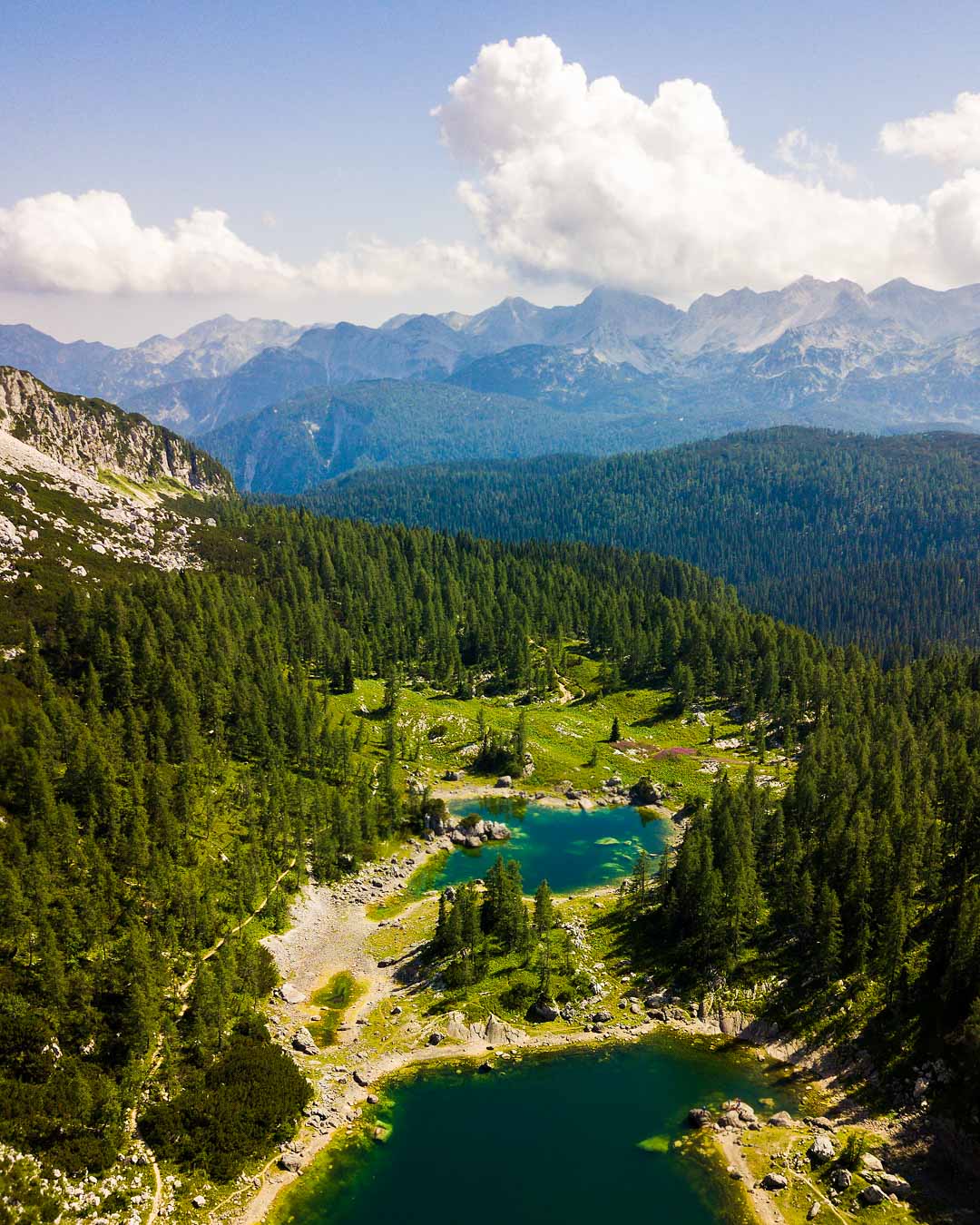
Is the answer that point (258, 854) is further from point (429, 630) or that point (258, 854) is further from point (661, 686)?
point (661, 686)

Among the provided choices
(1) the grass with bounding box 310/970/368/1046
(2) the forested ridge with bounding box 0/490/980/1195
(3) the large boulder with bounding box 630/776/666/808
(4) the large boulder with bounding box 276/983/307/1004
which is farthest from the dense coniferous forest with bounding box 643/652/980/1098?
(4) the large boulder with bounding box 276/983/307/1004

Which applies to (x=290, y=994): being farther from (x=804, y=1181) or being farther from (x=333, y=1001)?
(x=804, y=1181)

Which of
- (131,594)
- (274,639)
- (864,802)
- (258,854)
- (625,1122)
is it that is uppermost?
(131,594)

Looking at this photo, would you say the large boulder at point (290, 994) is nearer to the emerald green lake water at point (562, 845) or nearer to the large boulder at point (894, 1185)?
the emerald green lake water at point (562, 845)

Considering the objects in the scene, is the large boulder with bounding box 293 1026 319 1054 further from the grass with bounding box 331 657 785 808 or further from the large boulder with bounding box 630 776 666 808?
the large boulder with bounding box 630 776 666 808

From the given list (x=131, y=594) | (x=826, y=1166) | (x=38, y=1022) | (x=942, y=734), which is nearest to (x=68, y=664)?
(x=131, y=594)

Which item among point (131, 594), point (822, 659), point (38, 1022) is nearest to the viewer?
point (38, 1022)
